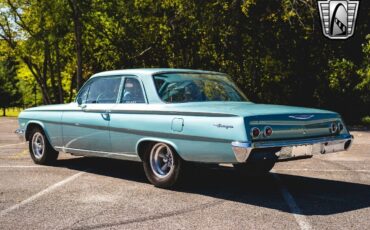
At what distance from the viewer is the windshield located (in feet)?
22.2

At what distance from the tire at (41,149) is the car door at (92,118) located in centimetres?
74

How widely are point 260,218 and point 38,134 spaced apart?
5.27 metres

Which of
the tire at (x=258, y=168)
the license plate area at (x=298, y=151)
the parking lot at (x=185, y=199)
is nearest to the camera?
the parking lot at (x=185, y=199)

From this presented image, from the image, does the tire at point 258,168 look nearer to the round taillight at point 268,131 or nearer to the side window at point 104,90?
the round taillight at point 268,131

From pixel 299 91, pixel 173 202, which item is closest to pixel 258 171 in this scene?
pixel 173 202

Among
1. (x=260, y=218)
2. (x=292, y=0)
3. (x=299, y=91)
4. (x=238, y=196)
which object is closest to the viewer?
(x=260, y=218)

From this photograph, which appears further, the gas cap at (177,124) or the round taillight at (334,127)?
the round taillight at (334,127)

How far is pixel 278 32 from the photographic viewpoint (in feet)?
89.0

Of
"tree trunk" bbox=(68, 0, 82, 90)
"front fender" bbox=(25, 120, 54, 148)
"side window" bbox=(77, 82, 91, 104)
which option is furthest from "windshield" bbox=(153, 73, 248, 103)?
"tree trunk" bbox=(68, 0, 82, 90)

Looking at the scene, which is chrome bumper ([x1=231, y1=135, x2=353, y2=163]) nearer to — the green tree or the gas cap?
the gas cap

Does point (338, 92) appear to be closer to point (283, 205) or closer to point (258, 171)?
point (258, 171)

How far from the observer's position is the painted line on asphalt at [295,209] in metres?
4.72

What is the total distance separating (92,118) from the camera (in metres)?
7.56

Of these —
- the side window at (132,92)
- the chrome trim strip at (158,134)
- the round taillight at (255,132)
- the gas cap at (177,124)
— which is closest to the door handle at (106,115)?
the chrome trim strip at (158,134)
